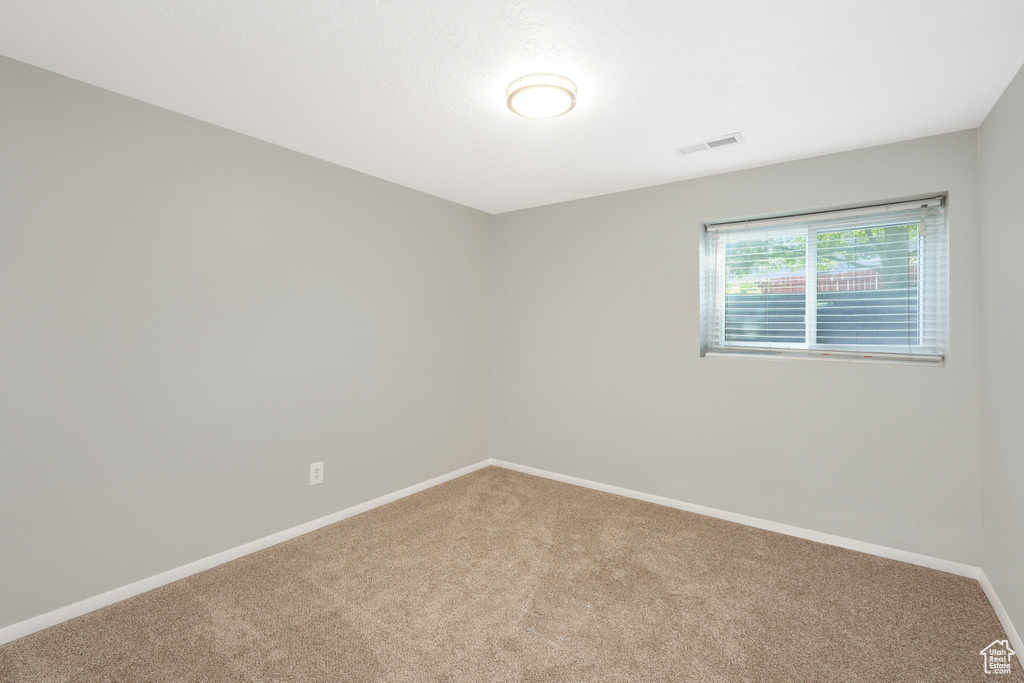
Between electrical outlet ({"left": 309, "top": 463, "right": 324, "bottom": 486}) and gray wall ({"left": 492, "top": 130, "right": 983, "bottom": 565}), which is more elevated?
gray wall ({"left": 492, "top": 130, "right": 983, "bottom": 565})

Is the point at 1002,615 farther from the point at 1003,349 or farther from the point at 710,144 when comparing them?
the point at 710,144

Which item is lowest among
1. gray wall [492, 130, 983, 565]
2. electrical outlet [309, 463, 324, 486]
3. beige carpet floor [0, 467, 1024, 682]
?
beige carpet floor [0, 467, 1024, 682]

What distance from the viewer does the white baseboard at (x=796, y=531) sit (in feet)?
8.41

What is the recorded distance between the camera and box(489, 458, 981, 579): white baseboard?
256 centimetres

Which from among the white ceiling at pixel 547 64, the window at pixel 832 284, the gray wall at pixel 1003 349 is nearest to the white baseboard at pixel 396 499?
the gray wall at pixel 1003 349

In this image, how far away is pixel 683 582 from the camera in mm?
2471

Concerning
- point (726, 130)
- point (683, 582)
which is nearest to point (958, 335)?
point (726, 130)

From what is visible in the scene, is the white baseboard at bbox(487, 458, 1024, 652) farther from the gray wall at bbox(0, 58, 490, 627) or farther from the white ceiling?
the white ceiling

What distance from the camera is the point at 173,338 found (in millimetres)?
2430

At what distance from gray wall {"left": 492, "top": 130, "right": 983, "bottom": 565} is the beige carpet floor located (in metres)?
0.38

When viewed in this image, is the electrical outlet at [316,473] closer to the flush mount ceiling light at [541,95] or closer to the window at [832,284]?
the flush mount ceiling light at [541,95]

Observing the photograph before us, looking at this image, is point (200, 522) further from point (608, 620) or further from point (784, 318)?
point (784, 318)

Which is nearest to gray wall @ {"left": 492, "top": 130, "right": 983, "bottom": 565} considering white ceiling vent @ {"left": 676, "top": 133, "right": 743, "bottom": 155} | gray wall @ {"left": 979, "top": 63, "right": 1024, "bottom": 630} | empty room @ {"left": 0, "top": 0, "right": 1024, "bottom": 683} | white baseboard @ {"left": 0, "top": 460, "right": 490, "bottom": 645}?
empty room @ {"left": 0, "top": 0, "right": 1024, "bottom": 683}

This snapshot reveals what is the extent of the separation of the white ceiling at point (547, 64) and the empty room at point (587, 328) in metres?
0.02
